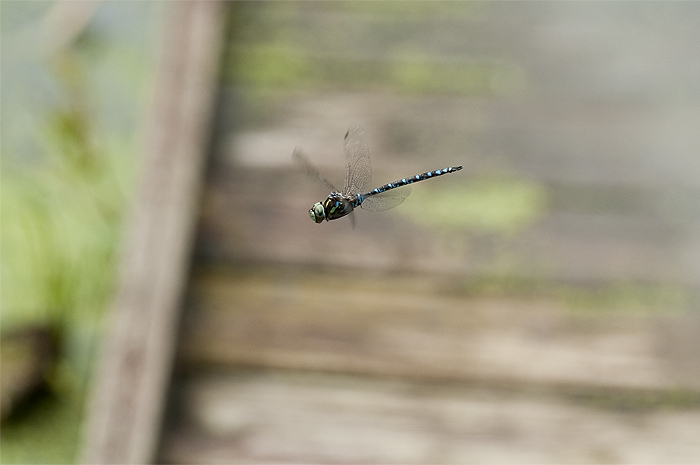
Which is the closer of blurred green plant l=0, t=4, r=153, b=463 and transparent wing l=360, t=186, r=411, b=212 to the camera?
transparent wing l=360, t=186, r=411, b=212

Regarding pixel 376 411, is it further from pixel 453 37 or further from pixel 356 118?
pixel 453 37

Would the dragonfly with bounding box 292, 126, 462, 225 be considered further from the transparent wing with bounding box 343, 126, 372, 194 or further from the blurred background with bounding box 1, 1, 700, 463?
the blurred background with bounding box 1, 1, 700, 463

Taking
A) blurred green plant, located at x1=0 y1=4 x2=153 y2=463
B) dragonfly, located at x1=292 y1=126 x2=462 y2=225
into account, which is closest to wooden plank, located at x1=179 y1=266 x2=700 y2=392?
dragonfly, located at x1=292 y1=126 x2=462 y2=225

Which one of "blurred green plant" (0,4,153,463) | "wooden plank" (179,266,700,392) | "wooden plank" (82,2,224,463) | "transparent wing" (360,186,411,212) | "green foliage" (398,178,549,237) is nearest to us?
"transparent wing" (360,186,411,212)

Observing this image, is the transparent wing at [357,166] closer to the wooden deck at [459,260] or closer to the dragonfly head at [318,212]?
the dragonfly head at [318,212]

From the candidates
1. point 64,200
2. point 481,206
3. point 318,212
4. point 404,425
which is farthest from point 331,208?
point 64,200

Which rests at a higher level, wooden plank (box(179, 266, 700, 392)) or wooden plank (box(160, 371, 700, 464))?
wooden plank (box(179, 266, 700, 392))

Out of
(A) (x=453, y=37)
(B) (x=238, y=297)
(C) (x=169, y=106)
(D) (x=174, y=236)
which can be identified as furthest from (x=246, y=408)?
(A) (x=453, y=37)

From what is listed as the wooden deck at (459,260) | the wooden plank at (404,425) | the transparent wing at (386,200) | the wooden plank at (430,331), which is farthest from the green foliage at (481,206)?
the transparent wing at (386,200)
